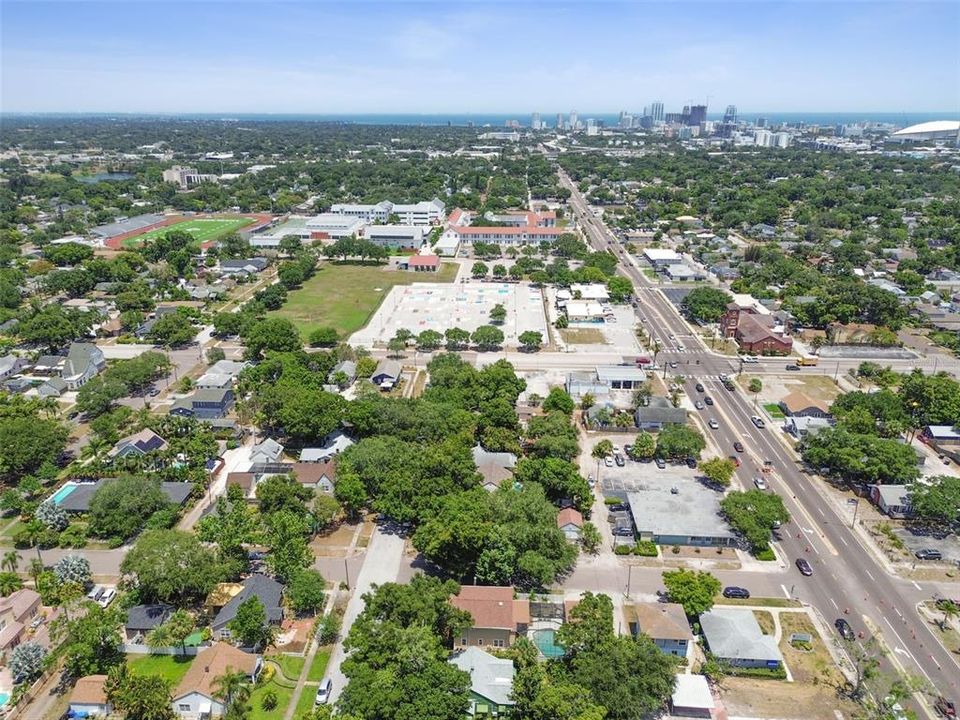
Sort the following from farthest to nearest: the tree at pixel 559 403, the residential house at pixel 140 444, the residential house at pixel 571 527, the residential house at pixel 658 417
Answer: the tree at pixel 559 403 → the residential house at pixel 658 417 → the residential house at pixel 140 444 → the residential house at pixel 571 527

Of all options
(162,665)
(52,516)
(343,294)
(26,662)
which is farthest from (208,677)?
(343,294)

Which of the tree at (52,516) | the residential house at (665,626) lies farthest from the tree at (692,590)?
the tree at (52,516)

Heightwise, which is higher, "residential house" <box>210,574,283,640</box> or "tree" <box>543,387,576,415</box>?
"tree" <box>543,387,576,415</box>

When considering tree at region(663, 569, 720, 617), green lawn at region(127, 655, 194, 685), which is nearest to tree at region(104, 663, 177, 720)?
green lawn at region(127, 655, 194, 685)

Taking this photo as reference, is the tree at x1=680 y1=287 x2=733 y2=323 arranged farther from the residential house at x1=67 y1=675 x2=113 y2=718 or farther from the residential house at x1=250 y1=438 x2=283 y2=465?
the residential house at x1=67 y1=675 x2=113 y2=718

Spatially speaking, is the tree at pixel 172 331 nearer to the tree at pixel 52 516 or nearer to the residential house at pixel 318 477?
the tree at pixel 52 516

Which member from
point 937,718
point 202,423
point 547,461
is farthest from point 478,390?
point 937,718
